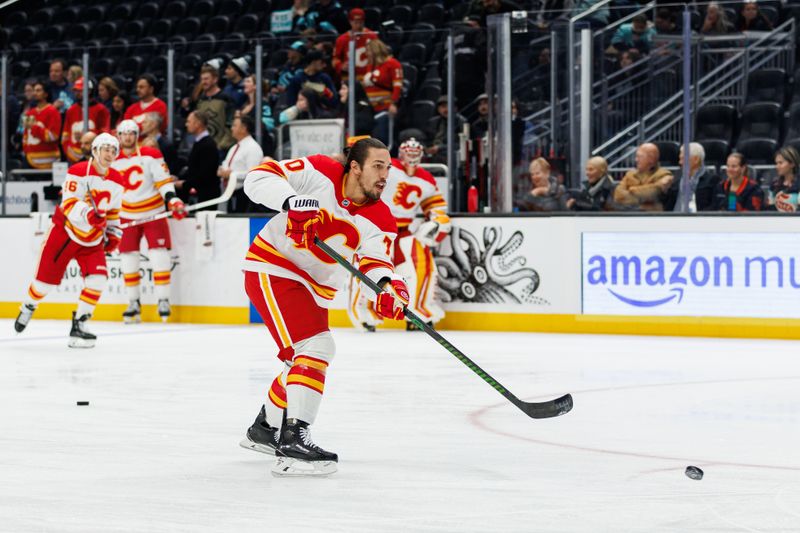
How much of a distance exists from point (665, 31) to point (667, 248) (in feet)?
5.01

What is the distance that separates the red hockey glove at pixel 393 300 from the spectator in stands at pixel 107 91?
7.82 meters

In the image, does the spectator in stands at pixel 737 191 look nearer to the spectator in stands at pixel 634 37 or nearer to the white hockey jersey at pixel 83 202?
the spectator in stands at pixel 634 37

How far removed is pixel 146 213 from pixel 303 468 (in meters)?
6.66

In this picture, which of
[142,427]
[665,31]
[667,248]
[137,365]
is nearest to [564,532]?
[142,427]

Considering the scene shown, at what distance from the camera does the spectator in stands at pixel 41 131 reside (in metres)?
11.9

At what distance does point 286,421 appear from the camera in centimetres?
415

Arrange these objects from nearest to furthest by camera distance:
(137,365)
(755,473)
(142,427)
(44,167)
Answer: (755,473), (142,427), (137,365), (44,167)

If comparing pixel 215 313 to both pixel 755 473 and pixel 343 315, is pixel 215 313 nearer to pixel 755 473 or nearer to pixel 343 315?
pixel 343 315

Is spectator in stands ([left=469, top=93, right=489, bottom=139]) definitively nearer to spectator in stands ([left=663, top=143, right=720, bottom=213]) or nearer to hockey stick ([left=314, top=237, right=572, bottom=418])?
spectator in stands ([left=663, top=143, right=720, bottom=213])

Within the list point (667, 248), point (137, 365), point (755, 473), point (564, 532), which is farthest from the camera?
point (667, 248)

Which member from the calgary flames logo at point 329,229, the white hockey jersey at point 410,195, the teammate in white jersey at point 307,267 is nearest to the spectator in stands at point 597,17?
the white hockey jersey at point 410,195

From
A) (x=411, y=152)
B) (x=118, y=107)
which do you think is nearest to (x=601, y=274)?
(x=411, y=152)

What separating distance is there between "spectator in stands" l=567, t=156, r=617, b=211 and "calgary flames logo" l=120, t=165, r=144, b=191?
3.38 meters

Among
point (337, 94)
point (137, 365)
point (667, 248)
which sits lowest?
point (137, 365)
